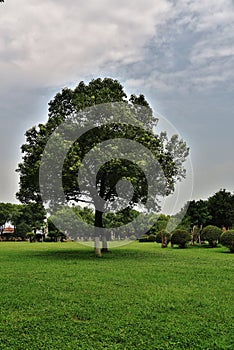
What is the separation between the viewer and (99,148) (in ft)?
63.0

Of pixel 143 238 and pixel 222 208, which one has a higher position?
pixel 222 208

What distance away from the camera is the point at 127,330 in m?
6.58

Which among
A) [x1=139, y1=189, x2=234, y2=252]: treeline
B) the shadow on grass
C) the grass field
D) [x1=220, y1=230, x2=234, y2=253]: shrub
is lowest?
the grass field

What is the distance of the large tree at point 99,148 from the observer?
19.3m

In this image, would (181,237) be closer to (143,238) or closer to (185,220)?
(185,220)

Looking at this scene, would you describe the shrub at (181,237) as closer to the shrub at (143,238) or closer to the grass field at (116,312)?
the grass field at (116,312)

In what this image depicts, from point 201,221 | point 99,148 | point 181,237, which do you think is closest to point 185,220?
point 201,221

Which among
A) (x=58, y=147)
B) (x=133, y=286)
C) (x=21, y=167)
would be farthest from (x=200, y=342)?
(x=21, y=167)

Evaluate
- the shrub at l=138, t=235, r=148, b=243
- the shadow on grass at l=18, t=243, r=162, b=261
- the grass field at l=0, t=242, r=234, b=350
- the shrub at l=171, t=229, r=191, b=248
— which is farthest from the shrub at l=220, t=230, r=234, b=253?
the shrub at l=138, t=235, r=148, b=243

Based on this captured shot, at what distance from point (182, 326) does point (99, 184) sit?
16.2 meters

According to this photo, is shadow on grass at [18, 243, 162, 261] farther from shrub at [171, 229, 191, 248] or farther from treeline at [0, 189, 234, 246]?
shrub at [171, 229, 191, 248]

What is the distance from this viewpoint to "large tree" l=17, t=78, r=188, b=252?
762 inches

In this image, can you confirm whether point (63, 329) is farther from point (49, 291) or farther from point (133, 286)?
point (133, 286)

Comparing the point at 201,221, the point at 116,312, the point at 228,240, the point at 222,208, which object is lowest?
the point at 116,312
